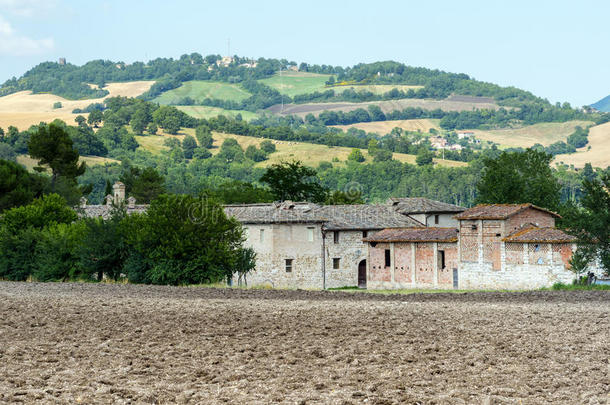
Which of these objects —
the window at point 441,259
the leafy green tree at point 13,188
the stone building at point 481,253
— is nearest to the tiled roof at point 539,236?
the stone building at point 481,253

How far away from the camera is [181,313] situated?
1382 inches

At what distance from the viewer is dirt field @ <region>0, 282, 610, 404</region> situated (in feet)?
62.5

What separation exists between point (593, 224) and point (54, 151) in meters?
72.2

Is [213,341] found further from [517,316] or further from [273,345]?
[517,316]

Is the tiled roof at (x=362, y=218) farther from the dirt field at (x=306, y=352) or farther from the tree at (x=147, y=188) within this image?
the tree at (x=147, y=188)

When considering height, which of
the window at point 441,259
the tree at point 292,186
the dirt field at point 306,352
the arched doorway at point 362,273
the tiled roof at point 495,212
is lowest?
the dirt field at point 306,352

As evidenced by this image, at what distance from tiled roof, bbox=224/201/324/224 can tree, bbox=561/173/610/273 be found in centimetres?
2384

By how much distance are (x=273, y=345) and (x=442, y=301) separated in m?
17.5

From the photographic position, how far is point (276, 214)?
71125mm

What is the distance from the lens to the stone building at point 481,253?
5662 centimetres

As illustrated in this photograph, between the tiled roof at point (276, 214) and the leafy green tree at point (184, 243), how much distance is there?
11337 millimetres

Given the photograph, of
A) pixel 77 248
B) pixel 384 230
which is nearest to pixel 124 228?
pixel 77 248

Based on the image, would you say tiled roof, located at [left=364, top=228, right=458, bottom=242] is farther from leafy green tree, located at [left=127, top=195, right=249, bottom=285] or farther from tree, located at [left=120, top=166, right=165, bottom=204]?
tree, located at [left=120, top=166, right=165, bottom=204]

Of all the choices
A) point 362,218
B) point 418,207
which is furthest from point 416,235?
point 418,207
